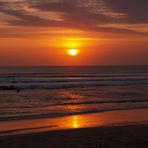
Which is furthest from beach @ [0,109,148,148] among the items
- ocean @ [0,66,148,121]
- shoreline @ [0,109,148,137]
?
ocean @ [0,66,148,121]

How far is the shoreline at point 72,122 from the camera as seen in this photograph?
41.0 ft

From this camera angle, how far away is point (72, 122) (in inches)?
567

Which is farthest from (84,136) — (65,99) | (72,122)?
(65,99)

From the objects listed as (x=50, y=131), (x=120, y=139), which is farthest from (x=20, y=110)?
(x=120, y=139)

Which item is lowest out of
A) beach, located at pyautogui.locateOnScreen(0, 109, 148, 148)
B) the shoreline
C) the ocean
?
the ocean

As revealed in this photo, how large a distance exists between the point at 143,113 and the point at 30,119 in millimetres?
5586

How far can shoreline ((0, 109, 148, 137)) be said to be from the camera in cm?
1250

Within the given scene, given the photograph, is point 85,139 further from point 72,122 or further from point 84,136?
point 72,122

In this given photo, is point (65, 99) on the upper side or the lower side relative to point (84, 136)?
lower

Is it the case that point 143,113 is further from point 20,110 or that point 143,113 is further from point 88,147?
point 88,147

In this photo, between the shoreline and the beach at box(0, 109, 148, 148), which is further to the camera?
the shoreline

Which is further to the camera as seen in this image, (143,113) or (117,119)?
(143,113)

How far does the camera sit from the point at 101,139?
33.2 ft

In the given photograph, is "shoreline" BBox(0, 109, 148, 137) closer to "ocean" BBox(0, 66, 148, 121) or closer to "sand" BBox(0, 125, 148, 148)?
"sand" BBox(0, 125, 148, 148)
